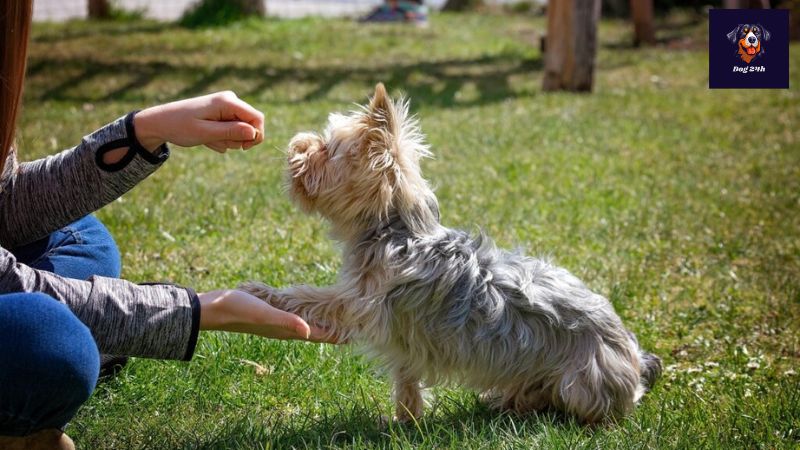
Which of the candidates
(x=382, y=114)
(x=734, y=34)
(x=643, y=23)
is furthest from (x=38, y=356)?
(x=643, y=23)

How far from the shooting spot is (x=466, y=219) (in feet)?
20.1

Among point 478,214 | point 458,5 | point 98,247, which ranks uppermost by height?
point 458,5

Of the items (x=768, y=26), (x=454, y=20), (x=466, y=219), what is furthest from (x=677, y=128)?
(x=454, y=20)

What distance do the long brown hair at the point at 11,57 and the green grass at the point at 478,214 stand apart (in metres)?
1.25

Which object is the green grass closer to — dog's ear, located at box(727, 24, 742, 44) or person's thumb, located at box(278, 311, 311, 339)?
person's thumb, located at box(278, 311, 311, 339)

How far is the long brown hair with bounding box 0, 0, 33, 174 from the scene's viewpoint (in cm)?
264

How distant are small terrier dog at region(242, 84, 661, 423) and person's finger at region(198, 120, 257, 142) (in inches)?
22.1

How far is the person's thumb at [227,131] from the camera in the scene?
2.90m

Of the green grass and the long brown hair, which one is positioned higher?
the long brown hair

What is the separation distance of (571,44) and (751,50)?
17.7 ft

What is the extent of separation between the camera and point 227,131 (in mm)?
2896

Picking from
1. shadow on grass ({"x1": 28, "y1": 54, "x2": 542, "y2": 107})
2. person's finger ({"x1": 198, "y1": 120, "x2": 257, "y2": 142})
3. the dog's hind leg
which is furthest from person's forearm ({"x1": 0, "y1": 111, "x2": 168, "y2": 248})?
shadow on grass ({"x1": 28, "y1": 54, "x2": 542, "y2": 107})

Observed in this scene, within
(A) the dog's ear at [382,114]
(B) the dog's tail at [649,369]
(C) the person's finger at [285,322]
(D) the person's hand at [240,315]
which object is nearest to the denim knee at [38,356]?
(D) the person's hand at [240,315]

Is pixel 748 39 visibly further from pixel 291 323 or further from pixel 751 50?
pixel 291 323
